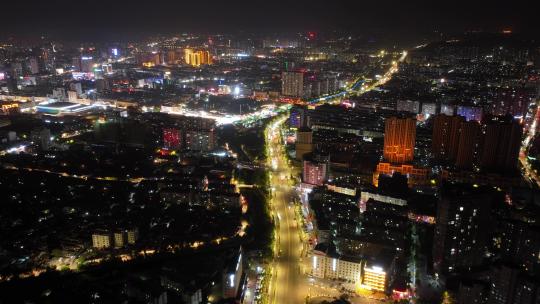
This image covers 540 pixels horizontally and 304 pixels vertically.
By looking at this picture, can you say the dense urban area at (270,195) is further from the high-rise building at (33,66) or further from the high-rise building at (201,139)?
the high-rise building at (33,66)

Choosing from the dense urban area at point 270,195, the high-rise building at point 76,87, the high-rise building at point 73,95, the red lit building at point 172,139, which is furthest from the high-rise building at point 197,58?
the red lit building at point 172,139

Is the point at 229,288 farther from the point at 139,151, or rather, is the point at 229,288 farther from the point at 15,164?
the point at 15,164

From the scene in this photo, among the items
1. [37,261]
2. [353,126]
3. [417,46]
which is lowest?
[37,261]

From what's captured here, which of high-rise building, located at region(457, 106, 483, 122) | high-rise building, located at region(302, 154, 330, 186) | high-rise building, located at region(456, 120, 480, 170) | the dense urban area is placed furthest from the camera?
high-rise building, located at region(457, 106, 483, 122)

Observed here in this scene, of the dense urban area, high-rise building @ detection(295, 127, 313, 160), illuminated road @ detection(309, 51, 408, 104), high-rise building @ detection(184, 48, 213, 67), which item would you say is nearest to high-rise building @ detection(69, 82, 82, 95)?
the dense urban area

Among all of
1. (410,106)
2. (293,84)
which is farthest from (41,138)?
(410,106)

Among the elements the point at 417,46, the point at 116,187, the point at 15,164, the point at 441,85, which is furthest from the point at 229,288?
the point at 417,46

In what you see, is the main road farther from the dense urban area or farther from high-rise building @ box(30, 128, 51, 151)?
high-rise building @ box(30, 128, 51, 151)
